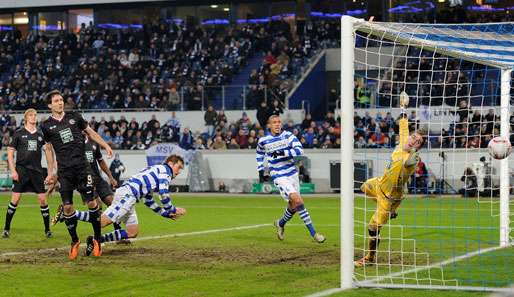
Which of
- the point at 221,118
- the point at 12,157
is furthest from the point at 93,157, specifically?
the point at 221,118

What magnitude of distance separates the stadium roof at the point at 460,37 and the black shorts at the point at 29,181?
28.3 ft

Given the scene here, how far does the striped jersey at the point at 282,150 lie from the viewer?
16.1 meters

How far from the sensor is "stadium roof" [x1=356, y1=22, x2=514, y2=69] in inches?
456

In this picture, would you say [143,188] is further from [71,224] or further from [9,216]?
[9,216]

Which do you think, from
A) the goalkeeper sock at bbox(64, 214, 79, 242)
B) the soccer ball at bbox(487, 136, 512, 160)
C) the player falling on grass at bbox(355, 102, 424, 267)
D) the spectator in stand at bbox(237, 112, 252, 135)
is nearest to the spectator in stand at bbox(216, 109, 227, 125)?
the spectator in stand at bbox(237, 112, 252, 135)

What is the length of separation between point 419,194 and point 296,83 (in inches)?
528

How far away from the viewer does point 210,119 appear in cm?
3978

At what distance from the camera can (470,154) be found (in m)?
30.7

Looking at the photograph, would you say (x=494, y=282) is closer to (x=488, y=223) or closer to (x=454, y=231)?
(x=454, y=231)

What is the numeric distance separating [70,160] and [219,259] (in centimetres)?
279

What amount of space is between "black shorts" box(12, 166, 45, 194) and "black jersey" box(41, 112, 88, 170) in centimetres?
413

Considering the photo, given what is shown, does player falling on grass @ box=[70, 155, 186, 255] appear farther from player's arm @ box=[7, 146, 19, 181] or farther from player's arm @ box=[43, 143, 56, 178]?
player's arm @ box=[7, 146, 19, 181]

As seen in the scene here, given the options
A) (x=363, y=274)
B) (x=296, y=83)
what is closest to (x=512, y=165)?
(x=363, y=274)

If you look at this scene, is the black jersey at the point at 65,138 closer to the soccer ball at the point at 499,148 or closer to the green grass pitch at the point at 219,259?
the green grass pitch at the point at 219,259
